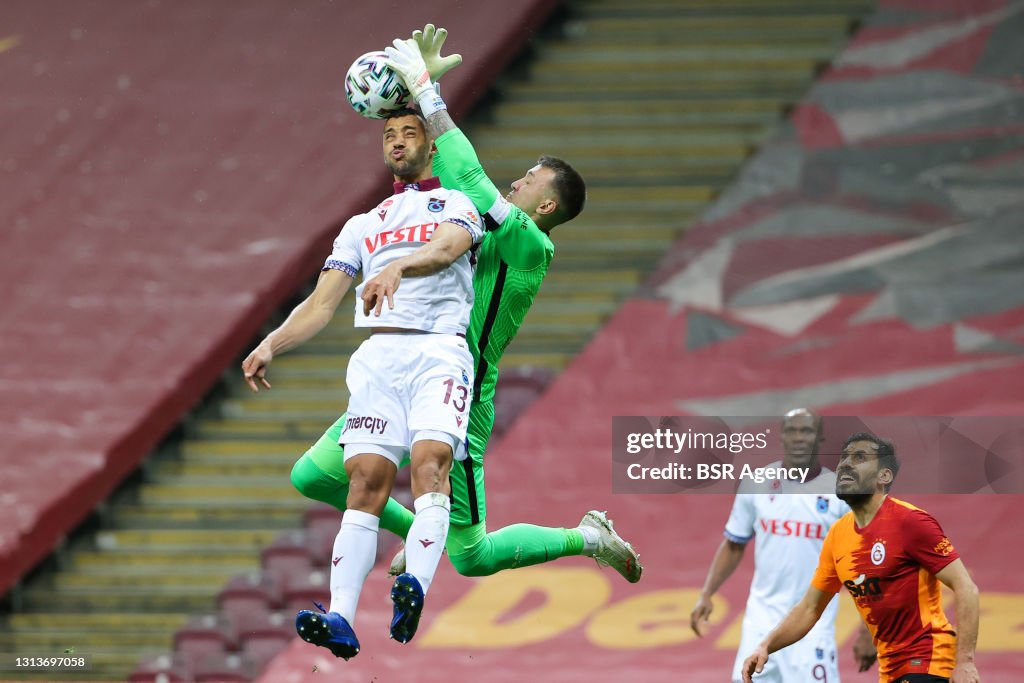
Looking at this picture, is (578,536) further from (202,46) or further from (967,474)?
(202,46)

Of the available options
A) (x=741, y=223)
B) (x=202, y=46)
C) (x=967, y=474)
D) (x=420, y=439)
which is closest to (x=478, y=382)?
(x=420, y=439)

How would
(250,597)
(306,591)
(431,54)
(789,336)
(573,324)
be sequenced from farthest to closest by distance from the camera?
(573,324)
(789,336)
(250,597)
(306,591)
(431,54)

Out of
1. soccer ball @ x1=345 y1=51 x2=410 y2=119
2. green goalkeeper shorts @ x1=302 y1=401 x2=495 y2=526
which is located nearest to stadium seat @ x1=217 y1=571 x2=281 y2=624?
green goalkeeper shorts @ x1=302 y1=401 x2=495 y2=526

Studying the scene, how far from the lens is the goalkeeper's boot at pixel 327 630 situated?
5449mm

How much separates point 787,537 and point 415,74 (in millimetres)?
3706

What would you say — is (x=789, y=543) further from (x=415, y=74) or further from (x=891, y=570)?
(x=415, y=74)

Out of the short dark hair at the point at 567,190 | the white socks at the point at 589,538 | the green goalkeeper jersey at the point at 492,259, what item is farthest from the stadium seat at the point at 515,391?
the short dark hair at the point at 567,190

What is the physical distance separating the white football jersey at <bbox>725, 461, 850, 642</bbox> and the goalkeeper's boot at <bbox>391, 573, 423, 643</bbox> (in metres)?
3.33

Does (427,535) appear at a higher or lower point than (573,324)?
lower

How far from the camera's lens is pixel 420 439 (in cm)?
582

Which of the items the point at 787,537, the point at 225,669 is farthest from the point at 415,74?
the point at 225,669

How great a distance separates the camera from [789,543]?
8312mm

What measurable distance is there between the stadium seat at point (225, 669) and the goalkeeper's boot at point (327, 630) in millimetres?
5028

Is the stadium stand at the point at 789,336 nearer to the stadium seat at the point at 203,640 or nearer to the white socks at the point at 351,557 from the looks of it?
the stadium seat at the point at 203,640
